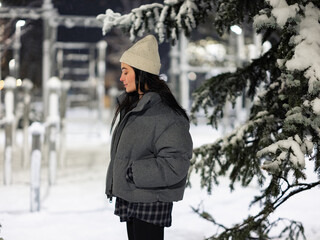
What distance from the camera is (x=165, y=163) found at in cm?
243

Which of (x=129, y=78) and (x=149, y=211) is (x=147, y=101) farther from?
(x=149, y=211)

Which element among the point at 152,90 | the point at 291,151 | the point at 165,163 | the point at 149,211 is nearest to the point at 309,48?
the point at 291,151

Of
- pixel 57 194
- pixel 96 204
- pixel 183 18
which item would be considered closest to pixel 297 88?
pixel 183 18

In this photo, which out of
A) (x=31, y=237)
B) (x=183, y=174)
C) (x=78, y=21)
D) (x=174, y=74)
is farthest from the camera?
(x=174, y=74)

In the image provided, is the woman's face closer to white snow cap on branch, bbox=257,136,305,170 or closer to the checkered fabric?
the checkered fabric

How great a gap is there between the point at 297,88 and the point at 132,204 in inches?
39.6

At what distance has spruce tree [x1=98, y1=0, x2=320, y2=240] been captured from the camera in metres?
2.64

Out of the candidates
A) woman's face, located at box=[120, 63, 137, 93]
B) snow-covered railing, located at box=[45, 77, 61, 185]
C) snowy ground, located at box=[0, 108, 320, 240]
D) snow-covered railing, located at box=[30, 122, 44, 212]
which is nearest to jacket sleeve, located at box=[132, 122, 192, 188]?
woman's face, located at box=[120, 63, 137, 93]

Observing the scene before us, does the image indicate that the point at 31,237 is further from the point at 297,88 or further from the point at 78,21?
the point at 78,21

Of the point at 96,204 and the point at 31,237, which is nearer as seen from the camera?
the point at 31,237

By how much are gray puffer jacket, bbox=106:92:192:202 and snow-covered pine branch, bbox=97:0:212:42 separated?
1468mm

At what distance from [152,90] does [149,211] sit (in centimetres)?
57

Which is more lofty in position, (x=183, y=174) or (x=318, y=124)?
(x=318, y=124)

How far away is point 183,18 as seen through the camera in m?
3.91
